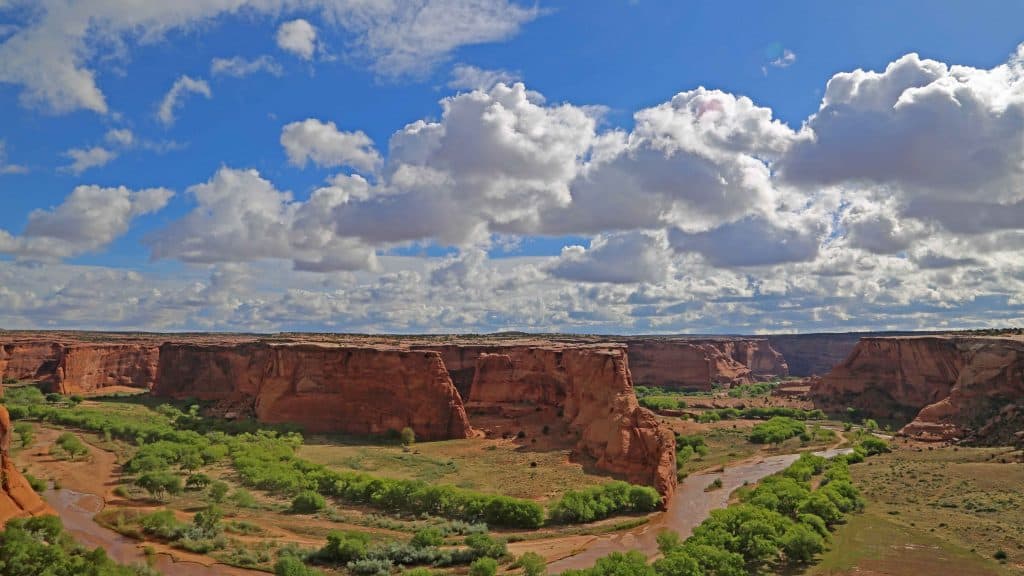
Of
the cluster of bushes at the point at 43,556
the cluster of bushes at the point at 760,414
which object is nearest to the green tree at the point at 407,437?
the cluster of bushes at the point at 43,556

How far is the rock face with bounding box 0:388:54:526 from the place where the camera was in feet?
96.1

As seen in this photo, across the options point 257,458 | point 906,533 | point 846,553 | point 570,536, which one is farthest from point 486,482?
point 906,533

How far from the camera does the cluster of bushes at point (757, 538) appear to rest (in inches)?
1131

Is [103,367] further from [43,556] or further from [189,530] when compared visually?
[43,556]

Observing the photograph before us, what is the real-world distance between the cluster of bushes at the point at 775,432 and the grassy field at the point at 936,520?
1863 cm

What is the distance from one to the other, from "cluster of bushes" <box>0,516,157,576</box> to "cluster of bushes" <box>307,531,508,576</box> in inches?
315

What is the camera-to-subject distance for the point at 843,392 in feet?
339

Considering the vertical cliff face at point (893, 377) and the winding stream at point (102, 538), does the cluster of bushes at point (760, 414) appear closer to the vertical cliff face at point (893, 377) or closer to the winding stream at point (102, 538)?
the vertical cliff face at point (893, 377)

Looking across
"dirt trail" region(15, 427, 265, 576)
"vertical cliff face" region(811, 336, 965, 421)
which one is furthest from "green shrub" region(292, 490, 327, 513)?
"vertical cliff face" region(811, 336, 965, 421)

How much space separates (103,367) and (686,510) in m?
101

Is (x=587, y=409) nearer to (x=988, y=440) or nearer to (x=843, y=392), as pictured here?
(x=988, y=440)

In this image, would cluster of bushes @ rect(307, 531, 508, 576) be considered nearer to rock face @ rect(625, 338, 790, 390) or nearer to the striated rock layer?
the striated rock layer

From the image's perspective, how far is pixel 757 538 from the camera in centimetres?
3391

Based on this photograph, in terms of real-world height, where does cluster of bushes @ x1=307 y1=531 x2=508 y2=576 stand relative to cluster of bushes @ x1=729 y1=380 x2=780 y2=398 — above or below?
above
